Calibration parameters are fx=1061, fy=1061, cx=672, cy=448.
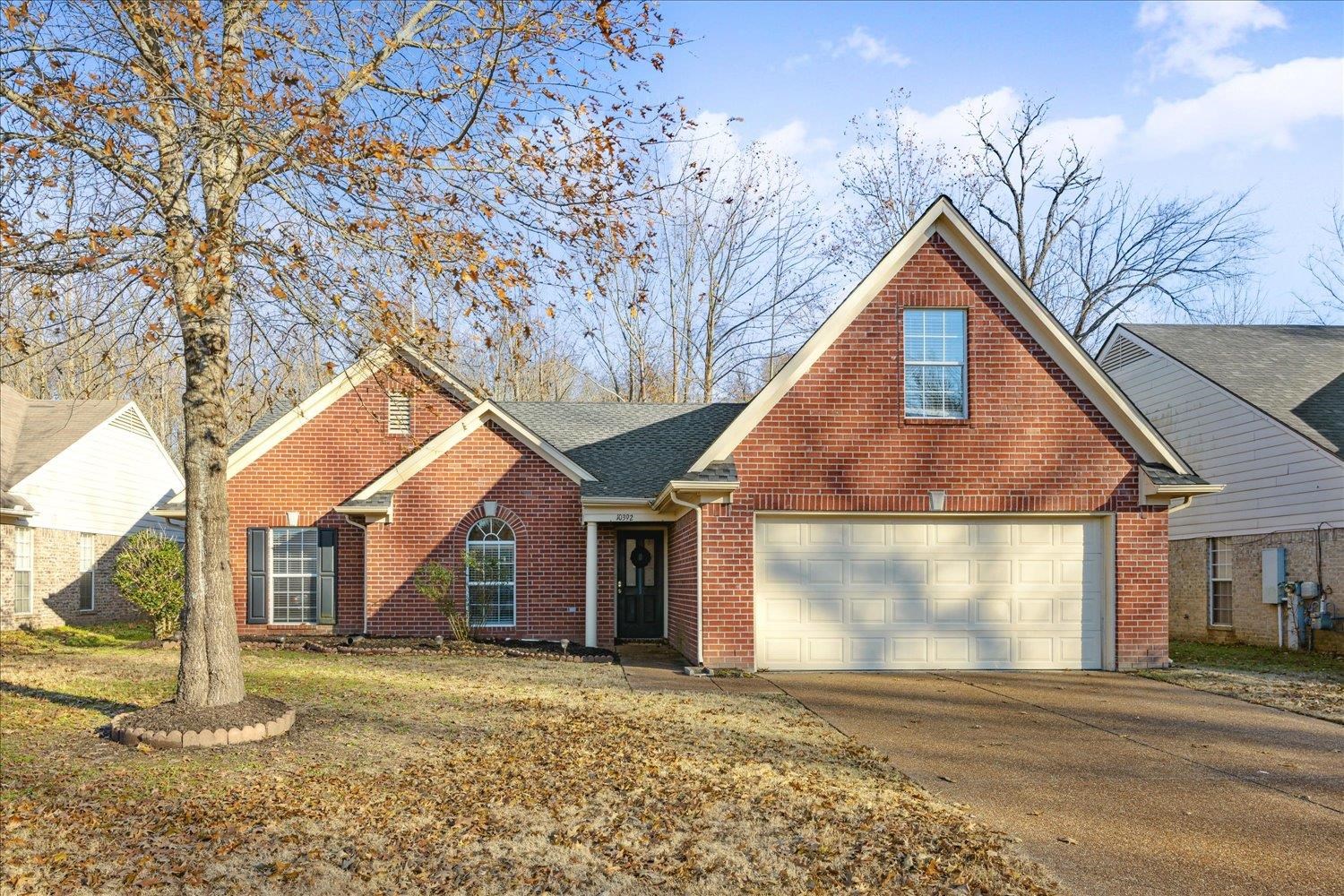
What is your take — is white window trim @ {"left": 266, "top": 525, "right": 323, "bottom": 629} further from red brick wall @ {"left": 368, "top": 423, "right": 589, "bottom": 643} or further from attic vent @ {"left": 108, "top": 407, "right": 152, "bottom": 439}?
attic vent @ {"left": 108, "top": 407, "right": 152, "bottom": 439}

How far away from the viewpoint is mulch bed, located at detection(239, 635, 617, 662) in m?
16.4

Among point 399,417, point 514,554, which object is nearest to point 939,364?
point 514,554

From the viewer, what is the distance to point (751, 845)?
6297 mm

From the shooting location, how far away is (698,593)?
14.4 meters

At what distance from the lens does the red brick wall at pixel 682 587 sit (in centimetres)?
1504

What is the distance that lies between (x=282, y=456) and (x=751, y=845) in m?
15.2

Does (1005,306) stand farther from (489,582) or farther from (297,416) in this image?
(297,416)

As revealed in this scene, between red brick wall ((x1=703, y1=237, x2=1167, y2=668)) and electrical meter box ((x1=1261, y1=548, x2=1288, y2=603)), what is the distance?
5.14 meters

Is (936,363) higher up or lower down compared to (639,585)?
higher up

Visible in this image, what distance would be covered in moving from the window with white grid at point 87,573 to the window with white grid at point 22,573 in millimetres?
2101

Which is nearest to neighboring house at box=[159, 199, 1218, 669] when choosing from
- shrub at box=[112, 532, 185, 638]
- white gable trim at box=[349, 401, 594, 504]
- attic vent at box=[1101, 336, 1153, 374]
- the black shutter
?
white gable trim at box=[349, 401, 594, 504]

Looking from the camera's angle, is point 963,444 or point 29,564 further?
point 29,564

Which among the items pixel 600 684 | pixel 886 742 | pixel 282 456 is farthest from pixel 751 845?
pixel 282 456

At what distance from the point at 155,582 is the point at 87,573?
6.99 metres
